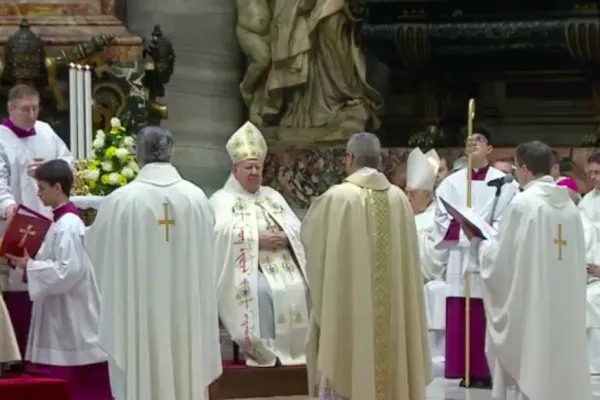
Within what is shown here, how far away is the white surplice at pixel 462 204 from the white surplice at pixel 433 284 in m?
0.63

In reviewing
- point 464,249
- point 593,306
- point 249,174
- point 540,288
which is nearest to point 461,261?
point 464,249

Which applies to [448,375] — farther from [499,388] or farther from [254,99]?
[254,99]

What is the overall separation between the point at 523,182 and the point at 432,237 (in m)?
2.44

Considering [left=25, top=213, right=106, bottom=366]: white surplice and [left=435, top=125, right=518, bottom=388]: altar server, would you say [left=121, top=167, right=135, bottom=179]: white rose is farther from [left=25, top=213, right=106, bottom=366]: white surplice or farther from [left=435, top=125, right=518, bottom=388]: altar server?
[left=435, top=125, right=518, bottom=388]: altar server

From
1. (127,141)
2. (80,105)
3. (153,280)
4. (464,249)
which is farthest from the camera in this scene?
(464,249)

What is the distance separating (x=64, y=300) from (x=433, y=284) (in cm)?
353

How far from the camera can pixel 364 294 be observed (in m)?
6.83

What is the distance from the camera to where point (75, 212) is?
718cm

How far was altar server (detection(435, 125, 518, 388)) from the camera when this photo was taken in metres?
8.75

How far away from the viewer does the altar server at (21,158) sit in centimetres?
790

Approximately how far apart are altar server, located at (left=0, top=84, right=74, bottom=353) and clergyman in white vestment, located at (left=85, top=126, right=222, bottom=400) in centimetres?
137

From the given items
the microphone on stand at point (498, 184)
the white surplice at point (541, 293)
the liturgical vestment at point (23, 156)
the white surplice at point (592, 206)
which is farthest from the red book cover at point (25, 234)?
the white surplice at point (592, 206)

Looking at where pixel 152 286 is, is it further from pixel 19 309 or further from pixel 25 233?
pixel 19 309

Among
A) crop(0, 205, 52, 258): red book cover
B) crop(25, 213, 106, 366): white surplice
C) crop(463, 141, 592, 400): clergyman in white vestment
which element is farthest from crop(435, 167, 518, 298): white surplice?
crop(0, 205, 52, 258): red book cover
